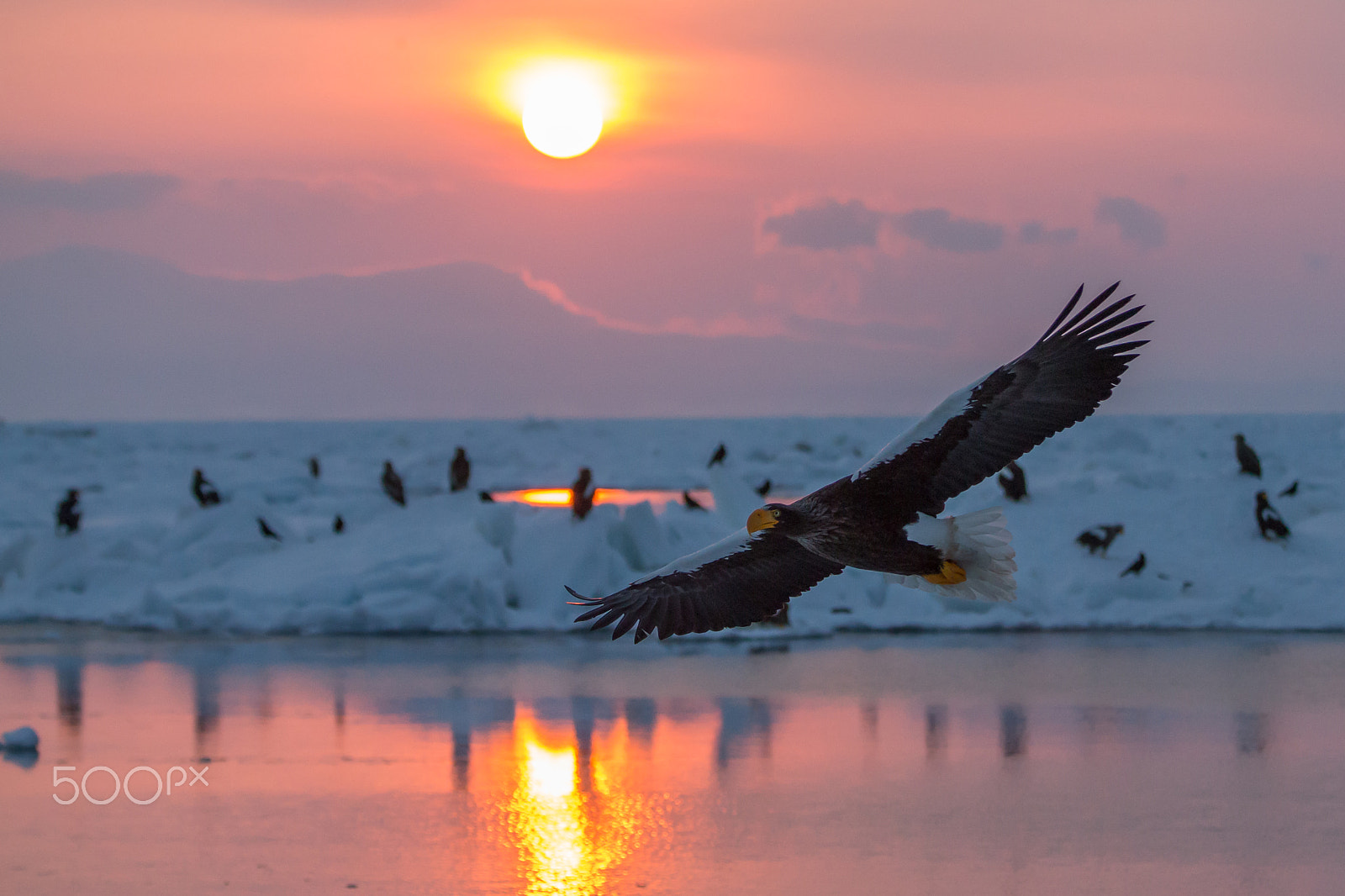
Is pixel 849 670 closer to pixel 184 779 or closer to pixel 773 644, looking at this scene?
pixel 773 644

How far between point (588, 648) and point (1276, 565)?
7.66 metres

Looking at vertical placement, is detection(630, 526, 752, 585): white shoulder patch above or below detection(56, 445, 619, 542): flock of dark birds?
below

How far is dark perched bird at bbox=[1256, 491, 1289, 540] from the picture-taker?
16.6 metres

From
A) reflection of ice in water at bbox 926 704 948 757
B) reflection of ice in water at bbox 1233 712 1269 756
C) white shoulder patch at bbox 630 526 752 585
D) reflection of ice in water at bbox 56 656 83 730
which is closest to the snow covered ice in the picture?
reflection of ice in water at bbox 56 656 83 730

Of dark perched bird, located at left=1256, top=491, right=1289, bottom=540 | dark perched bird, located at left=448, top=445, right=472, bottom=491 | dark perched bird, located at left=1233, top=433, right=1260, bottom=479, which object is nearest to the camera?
dark perched bird, located at left=1256, top=491, right=1289, bottom=540

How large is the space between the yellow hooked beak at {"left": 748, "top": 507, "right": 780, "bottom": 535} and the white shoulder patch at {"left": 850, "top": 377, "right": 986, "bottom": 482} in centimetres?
39

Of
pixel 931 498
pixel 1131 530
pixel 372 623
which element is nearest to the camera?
pixel 931 498

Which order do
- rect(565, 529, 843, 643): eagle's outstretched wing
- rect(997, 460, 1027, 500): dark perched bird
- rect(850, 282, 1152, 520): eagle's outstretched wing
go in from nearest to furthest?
1. rect(850, 282, 1152, 520): eagle's outstretched wing
2. rect(565, 529, 843, 643): eagle's outstretched wing
3. rect(997, 460, 1027, 500): dark perched bird

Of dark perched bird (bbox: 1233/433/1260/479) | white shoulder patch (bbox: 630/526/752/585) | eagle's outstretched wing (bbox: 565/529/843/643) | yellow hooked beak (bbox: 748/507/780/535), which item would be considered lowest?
eagle's outstretched wing (bbox: 565/529/843/643)

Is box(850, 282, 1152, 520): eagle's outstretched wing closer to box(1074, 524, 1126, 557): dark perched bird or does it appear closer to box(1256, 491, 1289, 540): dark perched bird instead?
box(1074, 524, 1126, 557): dark perched bird

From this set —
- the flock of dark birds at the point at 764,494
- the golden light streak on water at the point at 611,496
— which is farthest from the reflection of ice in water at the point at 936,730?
the golden light streak on water at the point at 611,496

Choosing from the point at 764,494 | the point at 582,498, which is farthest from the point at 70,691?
the point at 764,494

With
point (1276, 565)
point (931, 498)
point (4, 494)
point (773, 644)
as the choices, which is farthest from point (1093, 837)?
point (4, 494)

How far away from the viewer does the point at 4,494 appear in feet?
90.3
